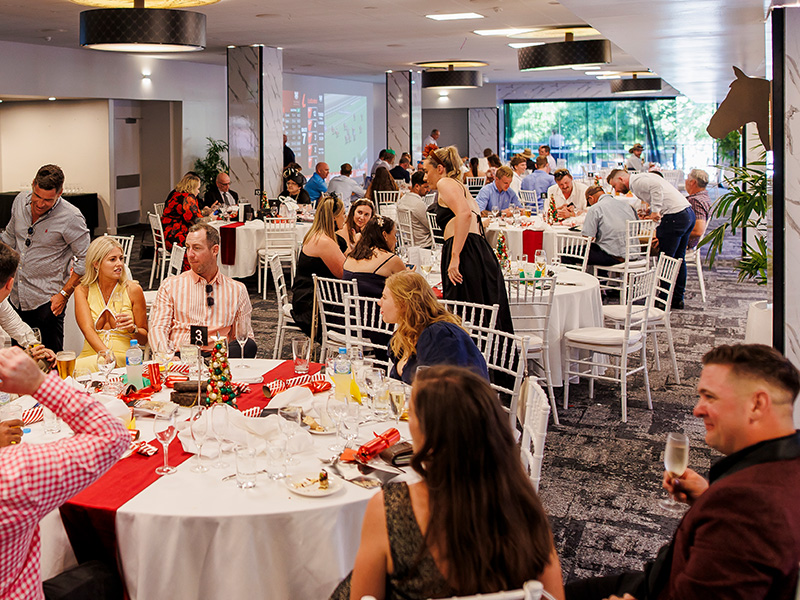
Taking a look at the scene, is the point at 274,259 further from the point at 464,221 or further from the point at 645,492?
the point at 645,492

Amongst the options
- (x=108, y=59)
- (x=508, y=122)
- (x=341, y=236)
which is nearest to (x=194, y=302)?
(x=341, y=236)

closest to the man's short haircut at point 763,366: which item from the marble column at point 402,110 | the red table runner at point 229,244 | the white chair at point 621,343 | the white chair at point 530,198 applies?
the white chair at point 621,343

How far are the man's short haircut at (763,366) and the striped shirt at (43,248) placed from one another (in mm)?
4152

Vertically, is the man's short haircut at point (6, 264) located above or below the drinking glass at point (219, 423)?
above

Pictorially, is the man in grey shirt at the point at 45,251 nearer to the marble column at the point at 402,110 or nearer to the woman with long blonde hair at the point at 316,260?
the woman with long blonde hair at the point at 316,260

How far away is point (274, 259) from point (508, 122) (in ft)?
69.2

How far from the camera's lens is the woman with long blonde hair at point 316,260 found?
19.0 feet

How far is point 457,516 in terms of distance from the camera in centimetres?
167

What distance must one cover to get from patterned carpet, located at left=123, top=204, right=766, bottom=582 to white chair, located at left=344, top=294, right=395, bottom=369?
115 centimetres

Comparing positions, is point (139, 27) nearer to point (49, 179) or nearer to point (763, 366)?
point (49, 179)

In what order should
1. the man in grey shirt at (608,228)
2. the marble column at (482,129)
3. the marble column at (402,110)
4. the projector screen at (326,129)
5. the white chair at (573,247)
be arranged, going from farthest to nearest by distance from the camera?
the marble column at (482,129) < the projector screen at (326,129) < the marble column at (402,110) < the man in grey shirt at (608,228) < the white chair at (573,247)

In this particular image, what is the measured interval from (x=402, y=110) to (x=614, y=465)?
49.6 feet

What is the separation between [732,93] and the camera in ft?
15.0

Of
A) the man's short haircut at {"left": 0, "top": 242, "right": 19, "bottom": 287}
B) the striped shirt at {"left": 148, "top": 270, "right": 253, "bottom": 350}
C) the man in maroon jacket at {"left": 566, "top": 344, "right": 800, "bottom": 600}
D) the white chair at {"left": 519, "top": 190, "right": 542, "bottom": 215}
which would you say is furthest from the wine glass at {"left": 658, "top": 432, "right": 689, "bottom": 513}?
the white chair at {"left": 519, "top": 190, "right": 542, "bottom": 215}
